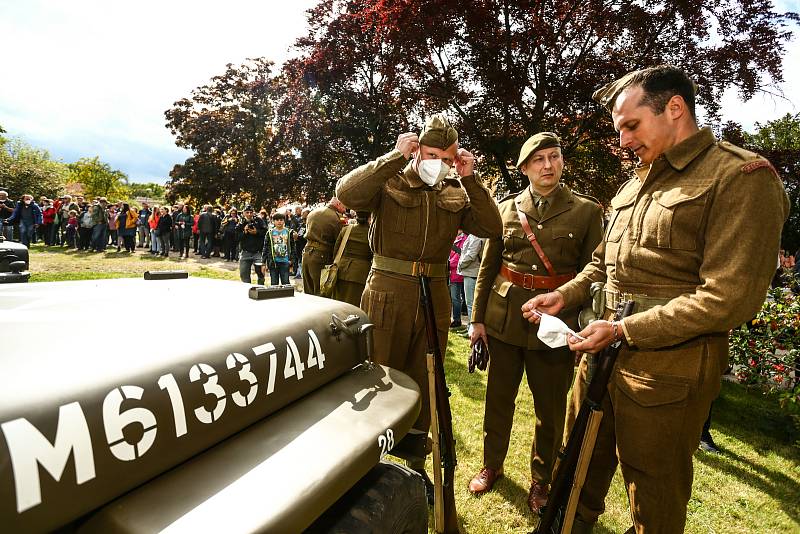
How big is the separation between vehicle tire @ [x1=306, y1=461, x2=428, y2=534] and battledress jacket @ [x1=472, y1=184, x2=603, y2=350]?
1531 millimetres

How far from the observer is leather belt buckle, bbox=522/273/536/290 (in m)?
2.92

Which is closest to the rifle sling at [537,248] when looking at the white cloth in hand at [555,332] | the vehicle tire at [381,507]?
the white cloth in hand at [555,332]

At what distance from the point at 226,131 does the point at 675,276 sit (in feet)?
80.1

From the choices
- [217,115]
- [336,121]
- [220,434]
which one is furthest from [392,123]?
[220,434]

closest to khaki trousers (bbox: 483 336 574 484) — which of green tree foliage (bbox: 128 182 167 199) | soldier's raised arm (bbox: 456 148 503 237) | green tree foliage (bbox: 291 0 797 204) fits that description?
soldier's raised arm (bbox: 456 148 503 237)

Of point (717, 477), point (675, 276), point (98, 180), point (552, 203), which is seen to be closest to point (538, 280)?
point (552, 203)

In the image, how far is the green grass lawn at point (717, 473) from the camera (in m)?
2.82

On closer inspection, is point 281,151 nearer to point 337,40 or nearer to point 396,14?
point 337,40

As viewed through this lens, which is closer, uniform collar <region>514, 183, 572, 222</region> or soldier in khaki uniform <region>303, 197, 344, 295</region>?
uniform collar <region>514, 183, 572, 222</region>

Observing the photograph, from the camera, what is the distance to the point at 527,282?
9.64 feet

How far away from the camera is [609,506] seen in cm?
297

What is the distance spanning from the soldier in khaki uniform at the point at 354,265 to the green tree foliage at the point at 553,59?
5.00 metres

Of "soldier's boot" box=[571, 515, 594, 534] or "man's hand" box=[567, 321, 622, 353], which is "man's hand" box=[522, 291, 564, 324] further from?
"soldier's boot" box=[571, 515, 594, 534]

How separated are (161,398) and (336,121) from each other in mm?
16700
